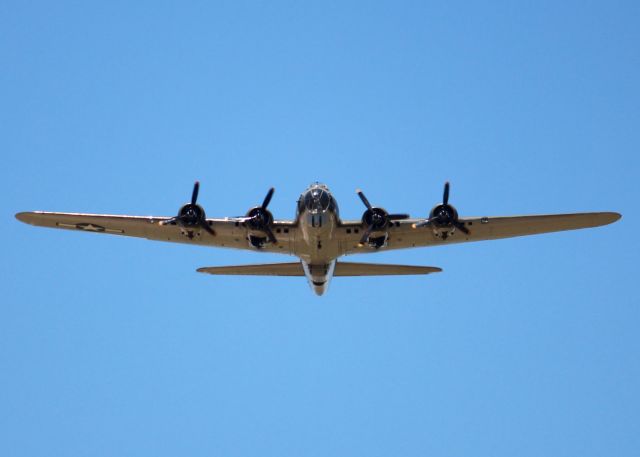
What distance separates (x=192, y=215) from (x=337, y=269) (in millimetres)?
6447

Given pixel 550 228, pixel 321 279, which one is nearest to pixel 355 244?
pixel 321 279

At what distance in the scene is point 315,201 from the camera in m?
31.3

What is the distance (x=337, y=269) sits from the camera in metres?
34.5

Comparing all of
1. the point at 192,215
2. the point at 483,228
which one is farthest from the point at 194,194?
the point at 483,228

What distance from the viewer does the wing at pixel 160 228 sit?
110 ft

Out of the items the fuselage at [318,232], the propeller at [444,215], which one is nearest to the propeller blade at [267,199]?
the fuselage at [318,232]

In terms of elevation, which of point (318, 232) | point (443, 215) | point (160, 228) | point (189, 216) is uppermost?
point (443, 215)

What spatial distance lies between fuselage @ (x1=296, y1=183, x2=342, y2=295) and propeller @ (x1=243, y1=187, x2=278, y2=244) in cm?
126

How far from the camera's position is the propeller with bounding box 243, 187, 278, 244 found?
32.8m

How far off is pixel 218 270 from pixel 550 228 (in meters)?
14.1

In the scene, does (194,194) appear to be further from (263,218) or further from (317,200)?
(317,200)

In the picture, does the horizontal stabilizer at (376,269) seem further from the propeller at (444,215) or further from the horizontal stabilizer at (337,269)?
the propeller at (444,215)

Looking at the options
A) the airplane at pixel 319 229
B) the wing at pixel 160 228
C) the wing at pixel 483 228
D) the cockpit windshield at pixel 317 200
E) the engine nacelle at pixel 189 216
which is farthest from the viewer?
the wing at pixel 483 228

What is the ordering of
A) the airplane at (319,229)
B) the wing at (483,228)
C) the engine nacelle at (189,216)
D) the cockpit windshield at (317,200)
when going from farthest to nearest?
the wing at (483,228) < the engine nacelle at (189,216) < the airplane at (319,229) < the cockpit windshield at (317,200)
